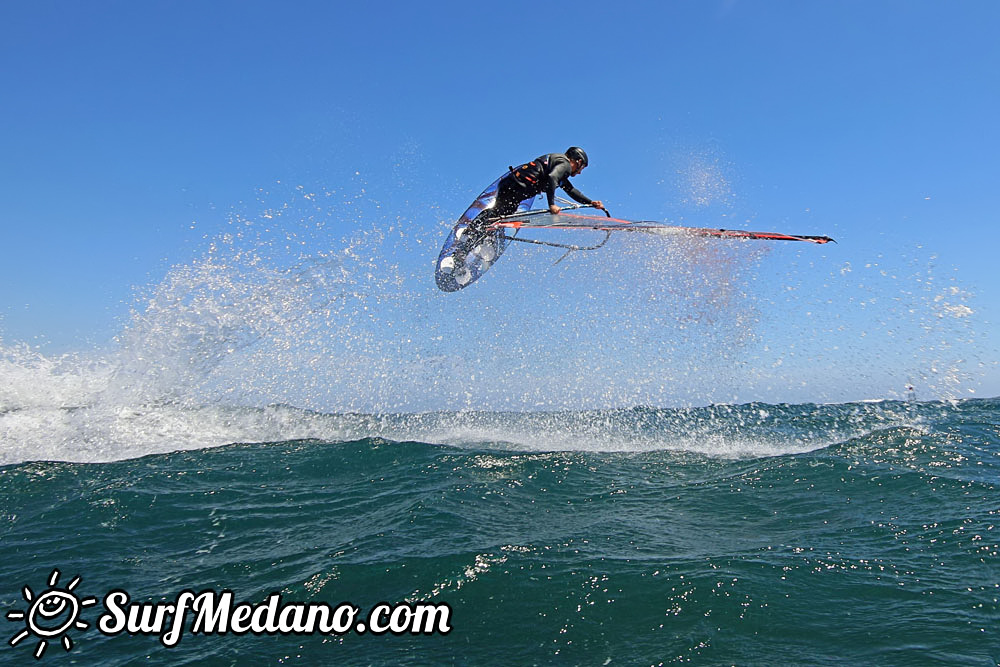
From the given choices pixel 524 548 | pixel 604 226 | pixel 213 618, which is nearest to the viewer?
pixel 213 618

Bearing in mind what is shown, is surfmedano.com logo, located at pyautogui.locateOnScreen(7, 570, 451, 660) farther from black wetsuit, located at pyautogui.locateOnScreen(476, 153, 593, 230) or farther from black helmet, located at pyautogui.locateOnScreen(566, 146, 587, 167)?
black helmet, located at pyautogui.locateOnScreen(566, 146, 587, 167)

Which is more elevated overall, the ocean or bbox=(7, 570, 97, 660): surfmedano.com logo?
the ocean

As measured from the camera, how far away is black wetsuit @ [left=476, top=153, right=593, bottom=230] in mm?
11641

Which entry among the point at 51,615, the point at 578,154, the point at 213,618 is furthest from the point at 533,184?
the point at 51,615

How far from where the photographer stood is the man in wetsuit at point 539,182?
1165cm

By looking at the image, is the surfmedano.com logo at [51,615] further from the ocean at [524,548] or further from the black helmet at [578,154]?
the black helmet at [578,154]

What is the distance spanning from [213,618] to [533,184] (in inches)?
397

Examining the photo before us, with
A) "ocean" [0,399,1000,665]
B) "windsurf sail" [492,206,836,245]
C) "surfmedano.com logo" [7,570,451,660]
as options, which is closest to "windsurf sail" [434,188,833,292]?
"windsurf sail" [492,206,836,245]

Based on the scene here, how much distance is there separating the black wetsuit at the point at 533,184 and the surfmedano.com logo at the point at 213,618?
343 inches

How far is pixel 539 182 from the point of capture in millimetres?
12289

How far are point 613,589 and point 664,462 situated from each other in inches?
225

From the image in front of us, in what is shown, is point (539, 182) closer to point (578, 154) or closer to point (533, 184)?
point (533, 184)

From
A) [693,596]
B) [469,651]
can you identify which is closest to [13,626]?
[469,651]

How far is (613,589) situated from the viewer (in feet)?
15.8
